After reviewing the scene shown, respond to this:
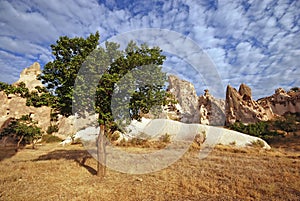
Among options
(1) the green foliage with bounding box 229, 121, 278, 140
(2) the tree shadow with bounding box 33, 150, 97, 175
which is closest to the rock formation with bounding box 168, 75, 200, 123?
(1) the green foliage with bounding box 229, 121, 278, 140

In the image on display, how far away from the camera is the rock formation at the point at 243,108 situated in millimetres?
56469

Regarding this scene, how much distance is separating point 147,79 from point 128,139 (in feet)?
86.3

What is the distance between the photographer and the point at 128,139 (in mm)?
36344

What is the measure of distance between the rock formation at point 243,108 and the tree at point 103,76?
53.9 metres

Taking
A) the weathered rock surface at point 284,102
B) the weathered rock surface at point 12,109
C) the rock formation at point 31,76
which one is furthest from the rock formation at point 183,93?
the weathered rock surface at point 12,109

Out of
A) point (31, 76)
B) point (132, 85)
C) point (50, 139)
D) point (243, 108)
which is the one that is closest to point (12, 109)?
point (50, 139)

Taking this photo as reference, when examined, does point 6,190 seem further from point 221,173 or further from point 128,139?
point 128,139

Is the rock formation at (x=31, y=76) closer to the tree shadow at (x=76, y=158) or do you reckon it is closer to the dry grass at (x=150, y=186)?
the tree shadow at (x=76, y=158)

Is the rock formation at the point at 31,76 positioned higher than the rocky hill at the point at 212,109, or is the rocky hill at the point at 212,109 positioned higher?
the rock formation at the point at 31,76

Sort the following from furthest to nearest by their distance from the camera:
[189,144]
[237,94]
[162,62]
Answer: [237,94] → [189,144] → [162,62]

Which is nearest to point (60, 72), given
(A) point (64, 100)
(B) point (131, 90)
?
(A) point (64, 100)

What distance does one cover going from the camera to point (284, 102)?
7081 cm

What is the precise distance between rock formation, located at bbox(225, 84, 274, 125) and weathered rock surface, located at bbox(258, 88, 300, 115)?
1095 cm

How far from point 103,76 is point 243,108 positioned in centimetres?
5830
